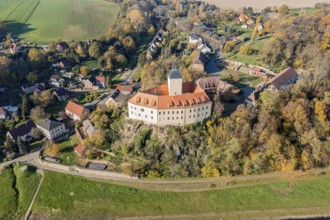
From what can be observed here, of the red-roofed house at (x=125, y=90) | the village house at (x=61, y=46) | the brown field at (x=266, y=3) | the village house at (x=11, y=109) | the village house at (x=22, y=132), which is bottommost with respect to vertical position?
the village house at (x=22, y=132)

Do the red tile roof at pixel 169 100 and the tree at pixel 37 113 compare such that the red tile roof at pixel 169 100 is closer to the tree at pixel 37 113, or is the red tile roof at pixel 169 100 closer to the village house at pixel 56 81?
the tree at pixel 37 113

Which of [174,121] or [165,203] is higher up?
[174,121]

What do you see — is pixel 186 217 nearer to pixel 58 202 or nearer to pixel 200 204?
pixel 200 204

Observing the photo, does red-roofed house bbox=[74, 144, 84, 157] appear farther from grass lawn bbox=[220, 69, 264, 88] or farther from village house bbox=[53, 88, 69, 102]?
grass lawn bbox=[220, 69, 264, 88]

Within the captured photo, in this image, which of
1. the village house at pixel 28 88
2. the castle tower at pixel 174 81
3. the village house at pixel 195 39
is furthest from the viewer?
the village house at pixel 195 39

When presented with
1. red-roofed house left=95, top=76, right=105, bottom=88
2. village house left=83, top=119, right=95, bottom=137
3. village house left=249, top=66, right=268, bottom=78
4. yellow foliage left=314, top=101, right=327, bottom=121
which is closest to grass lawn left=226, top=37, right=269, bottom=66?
village house left=249, top=66, right=268, bottom=78

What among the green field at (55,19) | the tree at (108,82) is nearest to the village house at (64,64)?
the tree at (108,82)

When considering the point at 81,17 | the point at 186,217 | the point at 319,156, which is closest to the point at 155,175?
the point at 186,217

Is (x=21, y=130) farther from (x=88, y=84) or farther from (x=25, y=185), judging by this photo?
(x=88, y=84)
